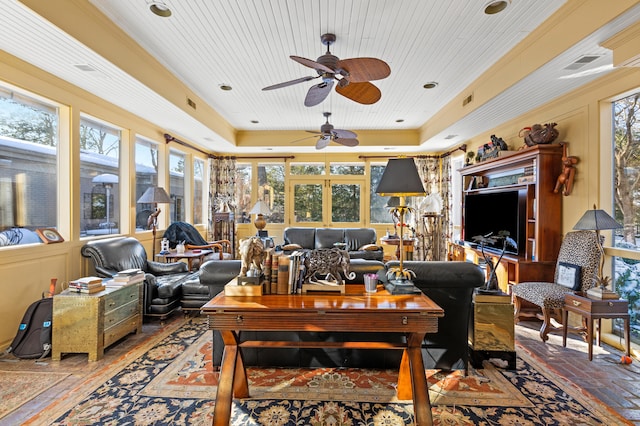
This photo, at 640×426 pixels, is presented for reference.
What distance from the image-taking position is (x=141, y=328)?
3.32 meters

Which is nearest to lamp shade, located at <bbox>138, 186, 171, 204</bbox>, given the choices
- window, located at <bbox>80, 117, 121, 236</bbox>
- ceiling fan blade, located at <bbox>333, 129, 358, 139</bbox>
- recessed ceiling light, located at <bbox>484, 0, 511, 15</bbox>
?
window, located at <bbox>80, 117, 121, 236</bbox>

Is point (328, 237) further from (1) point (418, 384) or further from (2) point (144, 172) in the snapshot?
(1) point (418, 384)

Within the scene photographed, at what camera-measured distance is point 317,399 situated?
211 centimetres

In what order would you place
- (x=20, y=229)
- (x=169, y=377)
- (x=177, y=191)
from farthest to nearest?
(x=177, y=191) < (x=20, y=229) < (x=169, y=377)

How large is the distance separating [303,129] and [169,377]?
5431mm

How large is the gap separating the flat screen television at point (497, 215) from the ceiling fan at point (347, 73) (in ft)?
8.72

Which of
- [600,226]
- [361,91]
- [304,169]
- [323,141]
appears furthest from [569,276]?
[304,169]

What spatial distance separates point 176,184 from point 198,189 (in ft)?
3.22

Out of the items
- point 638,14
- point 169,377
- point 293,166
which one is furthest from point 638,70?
point 293,166

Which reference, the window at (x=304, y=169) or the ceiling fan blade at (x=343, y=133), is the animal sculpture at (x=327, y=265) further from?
the window at (x=304, y=169)

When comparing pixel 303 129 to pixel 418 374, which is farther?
pixel 303 129

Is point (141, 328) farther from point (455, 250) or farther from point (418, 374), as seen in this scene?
point (455, 250)

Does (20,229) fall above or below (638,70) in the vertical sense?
below

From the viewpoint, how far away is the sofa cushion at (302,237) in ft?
20.2
